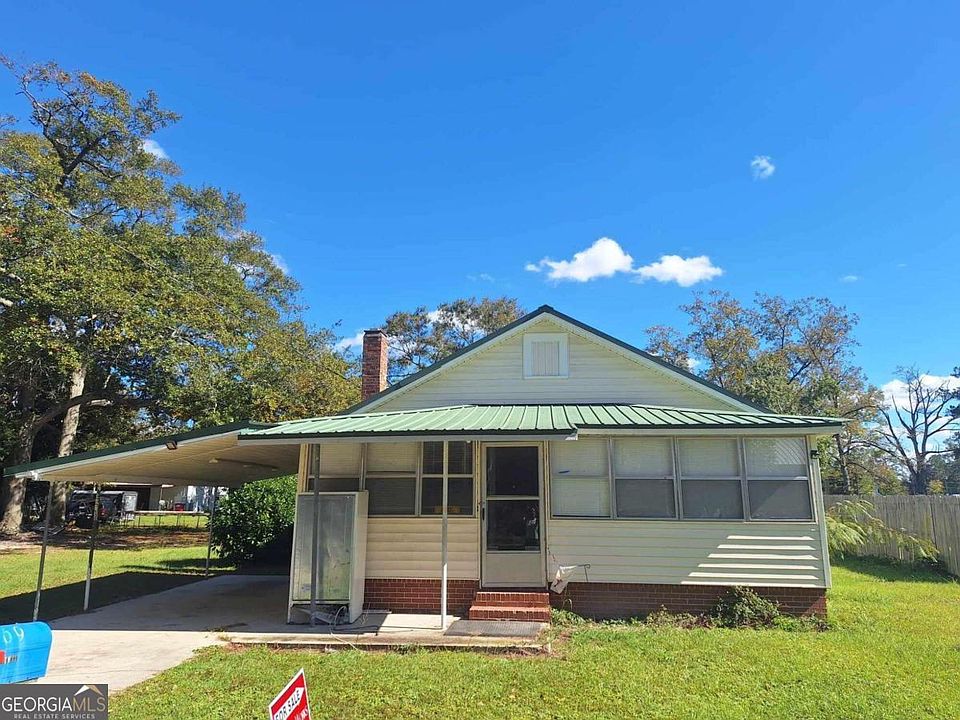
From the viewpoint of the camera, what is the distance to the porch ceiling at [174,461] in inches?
315

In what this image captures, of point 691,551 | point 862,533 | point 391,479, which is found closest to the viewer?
point 691,551

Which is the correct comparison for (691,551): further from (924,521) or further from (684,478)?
(924,521)

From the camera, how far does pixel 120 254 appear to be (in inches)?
833

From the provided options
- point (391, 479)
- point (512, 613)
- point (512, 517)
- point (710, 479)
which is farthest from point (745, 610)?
point (391, 479)

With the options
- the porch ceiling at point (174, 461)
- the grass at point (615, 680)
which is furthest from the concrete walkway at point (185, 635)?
the porch ceiling at point (174, 461)

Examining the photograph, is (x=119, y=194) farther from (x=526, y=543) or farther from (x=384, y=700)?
(x=384, y=700)

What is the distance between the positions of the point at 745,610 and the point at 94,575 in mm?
13516

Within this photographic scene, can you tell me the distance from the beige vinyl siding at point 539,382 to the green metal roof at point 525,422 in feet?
1.15

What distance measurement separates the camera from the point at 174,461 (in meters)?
9.20

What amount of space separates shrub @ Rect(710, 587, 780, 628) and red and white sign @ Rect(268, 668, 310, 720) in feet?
23.6

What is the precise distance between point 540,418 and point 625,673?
361cm

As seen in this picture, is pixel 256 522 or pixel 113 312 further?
pixel 113 312

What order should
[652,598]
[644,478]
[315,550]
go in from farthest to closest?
[644,478] < [652,598] < [315,550]

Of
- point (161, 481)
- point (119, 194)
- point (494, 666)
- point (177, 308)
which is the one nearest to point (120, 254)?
point (177, 308)
